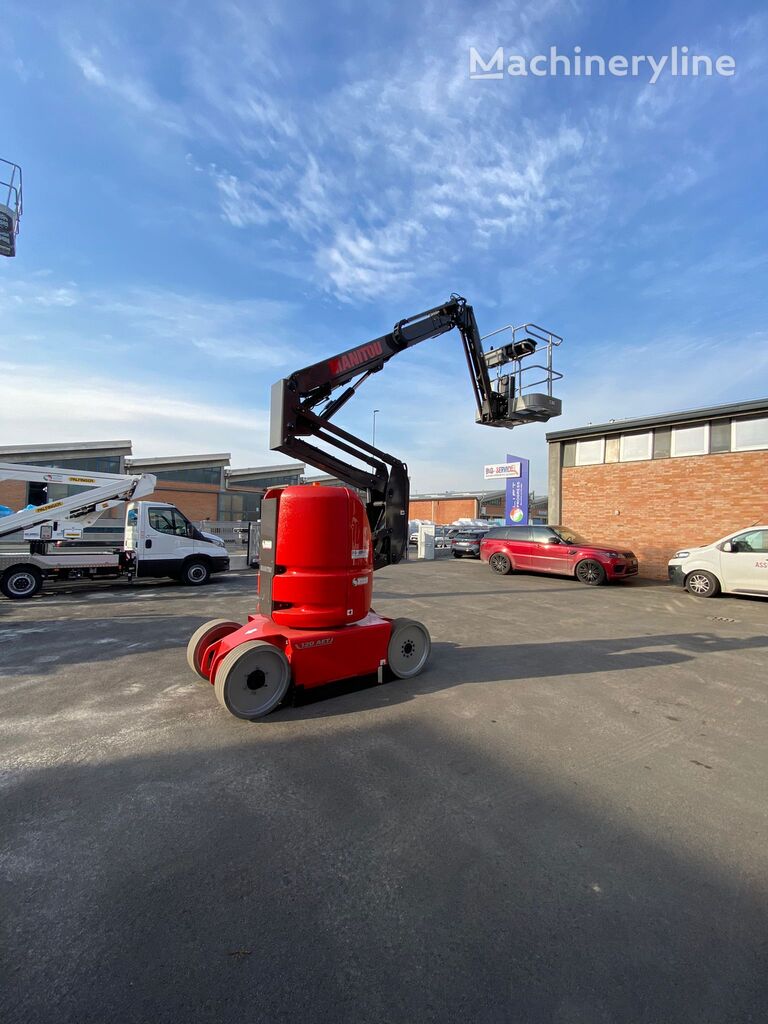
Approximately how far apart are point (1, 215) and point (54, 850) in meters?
15.6

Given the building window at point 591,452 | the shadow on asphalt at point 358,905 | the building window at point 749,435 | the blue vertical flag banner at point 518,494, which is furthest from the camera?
the blue vertical flag banner at point 518,494

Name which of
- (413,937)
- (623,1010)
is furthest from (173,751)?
(623,1010)

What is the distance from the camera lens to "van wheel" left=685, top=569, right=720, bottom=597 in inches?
476

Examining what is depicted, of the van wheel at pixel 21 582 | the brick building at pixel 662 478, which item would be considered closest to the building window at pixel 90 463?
the van wheel at pixel 21 582

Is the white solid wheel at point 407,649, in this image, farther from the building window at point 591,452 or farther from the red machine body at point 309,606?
the building window at point 591,452

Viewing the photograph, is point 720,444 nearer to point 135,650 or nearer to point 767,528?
Answer: point 767,528

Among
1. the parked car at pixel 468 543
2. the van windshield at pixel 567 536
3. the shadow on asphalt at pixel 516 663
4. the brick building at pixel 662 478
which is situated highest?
the brick building at pixel 662 478

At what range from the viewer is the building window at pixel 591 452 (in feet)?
56.9

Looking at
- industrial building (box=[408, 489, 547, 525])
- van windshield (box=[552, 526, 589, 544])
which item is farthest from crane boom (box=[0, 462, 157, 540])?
industrial building (box=[408, 489, 547, 525])

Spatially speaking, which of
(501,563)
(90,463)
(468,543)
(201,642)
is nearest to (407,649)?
(201,642)

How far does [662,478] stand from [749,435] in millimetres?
2592

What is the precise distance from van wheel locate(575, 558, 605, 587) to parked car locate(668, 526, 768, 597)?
193 centimetres

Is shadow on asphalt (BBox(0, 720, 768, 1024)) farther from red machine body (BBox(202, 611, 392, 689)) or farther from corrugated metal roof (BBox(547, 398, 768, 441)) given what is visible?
corrugated metal roof (BBox(547, 398, 768, 441))

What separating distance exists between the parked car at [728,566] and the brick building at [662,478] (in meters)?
2.94
